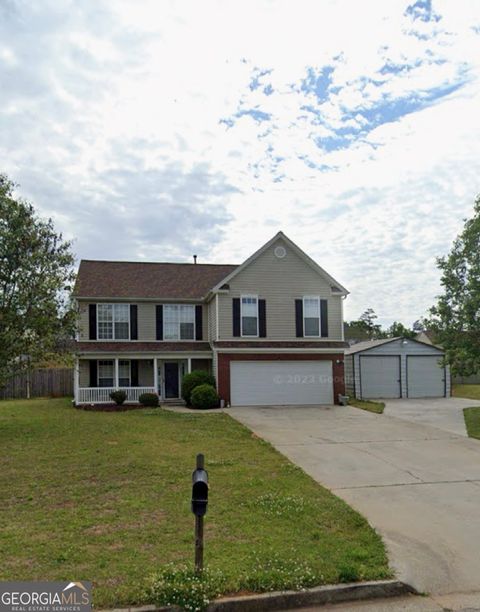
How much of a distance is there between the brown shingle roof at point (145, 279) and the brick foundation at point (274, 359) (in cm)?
378

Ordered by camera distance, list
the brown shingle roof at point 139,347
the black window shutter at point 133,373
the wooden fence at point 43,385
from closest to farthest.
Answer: the brown shingle roof at point 139,347 → the black window shutter at point 133,373 → the wooden fence at point 43,385

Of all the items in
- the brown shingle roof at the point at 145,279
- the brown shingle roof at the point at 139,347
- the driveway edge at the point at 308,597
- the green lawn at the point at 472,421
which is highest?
the brown shingle roof at the point at 145,279

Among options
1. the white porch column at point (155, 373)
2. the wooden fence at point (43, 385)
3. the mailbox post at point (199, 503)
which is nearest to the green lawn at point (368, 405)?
the white porch column at point (155, 373)

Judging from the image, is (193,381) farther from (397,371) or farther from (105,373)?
(397,371)

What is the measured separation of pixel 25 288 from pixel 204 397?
881 centimetres

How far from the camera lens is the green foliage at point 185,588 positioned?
4.06m

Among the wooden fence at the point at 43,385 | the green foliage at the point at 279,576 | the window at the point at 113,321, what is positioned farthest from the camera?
the wooden fence at the point at 43,385

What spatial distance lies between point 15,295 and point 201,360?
37.5ft

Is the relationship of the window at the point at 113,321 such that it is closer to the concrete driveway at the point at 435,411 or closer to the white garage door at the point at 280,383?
the white garage door at the point at 280,383

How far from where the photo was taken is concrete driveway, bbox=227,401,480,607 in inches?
199

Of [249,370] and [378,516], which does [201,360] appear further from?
[378,516]

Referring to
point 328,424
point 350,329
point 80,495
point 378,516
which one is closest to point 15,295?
point 80,495

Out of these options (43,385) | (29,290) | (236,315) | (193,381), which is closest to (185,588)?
(29,290)

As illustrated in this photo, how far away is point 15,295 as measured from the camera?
44.1ft
